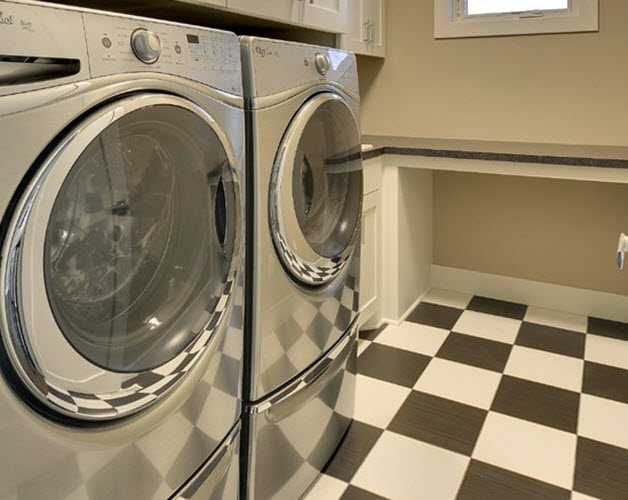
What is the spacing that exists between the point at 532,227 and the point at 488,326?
1.80 ft

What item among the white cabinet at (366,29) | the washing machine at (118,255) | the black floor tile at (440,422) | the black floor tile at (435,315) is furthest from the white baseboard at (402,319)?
the washing machine at (118,255)

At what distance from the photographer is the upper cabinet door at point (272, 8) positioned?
1425 mm

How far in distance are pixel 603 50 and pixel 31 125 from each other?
7.50 feet

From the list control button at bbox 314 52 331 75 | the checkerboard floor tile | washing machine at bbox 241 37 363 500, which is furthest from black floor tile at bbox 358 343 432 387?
control button at bbox 314 52 331 75

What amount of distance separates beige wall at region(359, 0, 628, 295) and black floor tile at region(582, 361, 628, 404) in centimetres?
57

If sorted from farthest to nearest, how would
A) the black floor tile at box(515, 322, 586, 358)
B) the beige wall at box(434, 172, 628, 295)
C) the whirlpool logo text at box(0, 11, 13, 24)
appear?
the beige wall at box(434, 172, 628, 295), the black floor tile at box(515, 322, 586, 358), the whirlpool logo text at box(0, 11, 13, 24)

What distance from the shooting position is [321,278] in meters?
1.39

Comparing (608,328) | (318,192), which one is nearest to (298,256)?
(318,192)

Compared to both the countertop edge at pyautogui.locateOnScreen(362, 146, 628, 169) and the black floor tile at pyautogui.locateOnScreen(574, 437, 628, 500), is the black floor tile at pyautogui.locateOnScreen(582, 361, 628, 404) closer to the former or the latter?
the black floor tile at pyautogui.locateOnScreen(574, 437, 628, 500)

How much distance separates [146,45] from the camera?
842 millimetres

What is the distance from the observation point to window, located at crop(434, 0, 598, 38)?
2262 mm

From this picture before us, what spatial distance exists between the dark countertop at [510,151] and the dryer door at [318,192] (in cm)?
67

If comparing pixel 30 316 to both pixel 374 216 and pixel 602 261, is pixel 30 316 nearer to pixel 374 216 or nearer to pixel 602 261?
pixel 374 216

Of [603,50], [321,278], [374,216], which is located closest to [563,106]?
[603,50]
